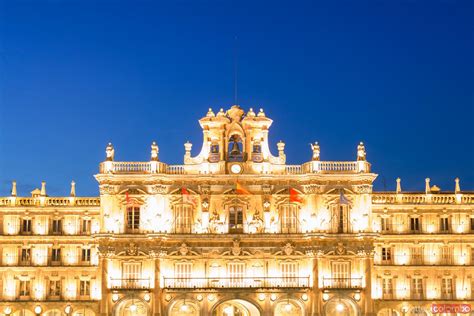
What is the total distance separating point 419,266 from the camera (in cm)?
9119

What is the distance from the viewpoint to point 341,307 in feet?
292

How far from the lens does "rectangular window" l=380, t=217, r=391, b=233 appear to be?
92812 mm

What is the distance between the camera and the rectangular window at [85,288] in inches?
3615

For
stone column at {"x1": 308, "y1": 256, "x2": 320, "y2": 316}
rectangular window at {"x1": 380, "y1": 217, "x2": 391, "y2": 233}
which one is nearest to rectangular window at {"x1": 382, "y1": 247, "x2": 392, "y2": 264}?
rectangular window at {"x1": 380, "y1": 217, "x2": 391, "y2": 233}

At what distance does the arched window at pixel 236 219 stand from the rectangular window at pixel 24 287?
70.4 feet

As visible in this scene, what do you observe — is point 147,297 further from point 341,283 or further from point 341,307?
point 341,307

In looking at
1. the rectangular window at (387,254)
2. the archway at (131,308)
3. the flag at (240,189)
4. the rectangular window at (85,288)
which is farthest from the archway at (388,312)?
the rectangular window at (85,288)

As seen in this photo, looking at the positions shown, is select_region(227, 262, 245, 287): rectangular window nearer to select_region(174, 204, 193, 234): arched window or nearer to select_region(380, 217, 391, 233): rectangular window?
select_region(174, 204, 193, 234): arched window

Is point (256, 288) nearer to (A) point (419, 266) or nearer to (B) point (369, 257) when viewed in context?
(B) point (369, 257)

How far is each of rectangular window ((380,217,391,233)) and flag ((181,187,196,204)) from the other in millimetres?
19545

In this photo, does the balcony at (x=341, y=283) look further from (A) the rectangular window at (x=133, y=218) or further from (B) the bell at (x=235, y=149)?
(A) the rectangular window at (x=133, y=218)

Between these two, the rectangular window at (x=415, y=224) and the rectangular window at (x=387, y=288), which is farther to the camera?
the rectangular window at (x=415, y=224)

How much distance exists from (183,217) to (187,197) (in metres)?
2.04

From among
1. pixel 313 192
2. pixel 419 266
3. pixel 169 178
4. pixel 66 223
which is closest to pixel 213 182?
pixel 169 178
